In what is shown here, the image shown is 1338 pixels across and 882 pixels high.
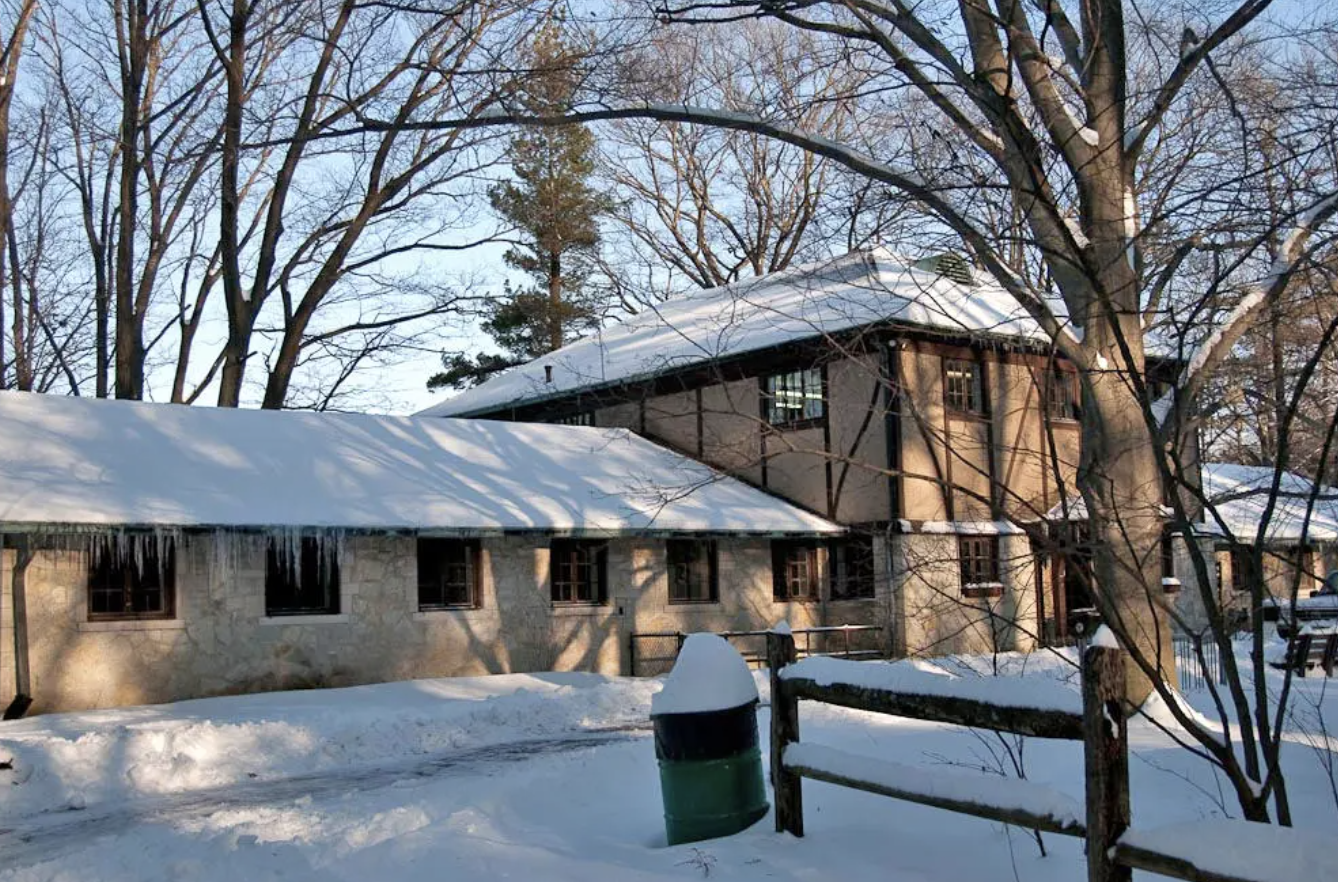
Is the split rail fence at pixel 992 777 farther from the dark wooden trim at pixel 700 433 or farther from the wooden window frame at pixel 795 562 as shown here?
the dark wooden trim at pixel 700 433

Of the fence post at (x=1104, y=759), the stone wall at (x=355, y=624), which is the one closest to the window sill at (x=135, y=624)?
the stone wall at (x=355, y=624)

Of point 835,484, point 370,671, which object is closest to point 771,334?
point 835,484

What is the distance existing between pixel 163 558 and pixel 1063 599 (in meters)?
15.8

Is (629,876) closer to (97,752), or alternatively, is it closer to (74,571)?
(97,752)

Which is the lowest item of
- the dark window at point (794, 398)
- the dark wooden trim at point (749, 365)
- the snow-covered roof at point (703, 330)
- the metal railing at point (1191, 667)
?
the metal railing at point (1191, 667)

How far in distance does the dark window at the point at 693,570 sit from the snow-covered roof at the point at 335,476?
76 centimetres

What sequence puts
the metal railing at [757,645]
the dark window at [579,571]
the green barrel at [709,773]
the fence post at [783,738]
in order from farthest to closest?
the metal railing at [757,645]
the dark window at [579,571]
the green barrel at [709,773]
the fence post at [783,738]

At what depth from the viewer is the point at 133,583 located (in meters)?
16.4

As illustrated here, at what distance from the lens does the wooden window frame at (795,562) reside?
74.2 ft

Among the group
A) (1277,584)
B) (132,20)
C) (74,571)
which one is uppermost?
(132,20)

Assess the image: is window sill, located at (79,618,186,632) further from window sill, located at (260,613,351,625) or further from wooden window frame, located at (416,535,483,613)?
wooden window frame, located at (416,535,483,613)

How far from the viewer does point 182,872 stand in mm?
6621

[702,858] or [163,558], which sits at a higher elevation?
[163,558]

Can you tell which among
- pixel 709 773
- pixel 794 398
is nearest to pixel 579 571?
pixel 794 398
